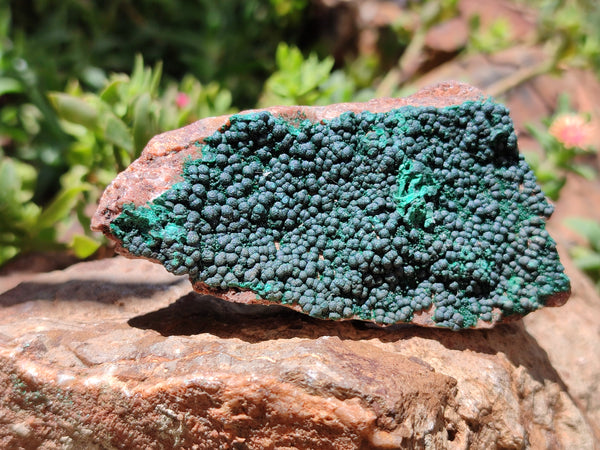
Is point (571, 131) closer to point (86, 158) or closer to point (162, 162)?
point (162, 162)

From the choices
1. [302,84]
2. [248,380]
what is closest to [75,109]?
[302,84]

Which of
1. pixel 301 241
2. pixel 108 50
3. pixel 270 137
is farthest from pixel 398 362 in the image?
pixel 108 50

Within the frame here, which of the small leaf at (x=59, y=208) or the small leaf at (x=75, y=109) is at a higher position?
the small leaf at (x=75, y=109)

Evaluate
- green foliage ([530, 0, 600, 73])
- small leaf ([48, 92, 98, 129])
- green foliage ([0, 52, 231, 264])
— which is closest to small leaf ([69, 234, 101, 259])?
green foliage ([0, 52, 231, 264])

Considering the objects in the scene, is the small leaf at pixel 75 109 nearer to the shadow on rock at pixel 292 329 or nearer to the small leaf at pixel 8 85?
the small leaf at pixel 8 85

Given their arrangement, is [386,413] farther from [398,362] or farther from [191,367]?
[191,367]

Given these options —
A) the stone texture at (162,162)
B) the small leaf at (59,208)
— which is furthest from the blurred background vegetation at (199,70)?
the stone texture at (162,162)
